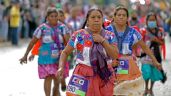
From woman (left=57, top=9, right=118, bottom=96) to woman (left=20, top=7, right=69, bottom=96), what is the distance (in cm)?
299

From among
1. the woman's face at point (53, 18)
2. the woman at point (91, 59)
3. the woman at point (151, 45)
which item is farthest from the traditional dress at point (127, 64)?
the woman at point (151, 45)

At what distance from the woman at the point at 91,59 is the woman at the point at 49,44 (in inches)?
118

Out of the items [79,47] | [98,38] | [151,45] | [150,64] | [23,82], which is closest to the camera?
[98,38]

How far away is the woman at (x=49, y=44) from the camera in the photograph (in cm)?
1017

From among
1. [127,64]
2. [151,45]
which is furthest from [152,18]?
[127,64]

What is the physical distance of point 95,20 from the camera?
7031mm

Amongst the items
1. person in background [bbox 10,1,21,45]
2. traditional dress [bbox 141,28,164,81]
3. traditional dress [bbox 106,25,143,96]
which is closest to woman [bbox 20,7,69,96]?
traditional dress [bbox 106,25,143,96]

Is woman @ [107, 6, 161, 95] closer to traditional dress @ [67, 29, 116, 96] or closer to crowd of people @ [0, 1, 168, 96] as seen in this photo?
crowd of people @ [0, 1, 168, 96]

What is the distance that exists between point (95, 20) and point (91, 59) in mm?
442

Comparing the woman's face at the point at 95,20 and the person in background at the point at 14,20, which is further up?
the woman's face at the point at 95,20

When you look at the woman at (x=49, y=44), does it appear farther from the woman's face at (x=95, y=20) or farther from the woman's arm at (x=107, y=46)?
the woman's arm at (x=107, y=46)

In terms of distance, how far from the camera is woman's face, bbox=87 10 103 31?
702 centimetres

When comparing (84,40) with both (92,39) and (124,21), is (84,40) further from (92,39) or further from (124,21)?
(124,21)

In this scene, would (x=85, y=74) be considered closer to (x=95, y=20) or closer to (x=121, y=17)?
(x=95, y=20)
